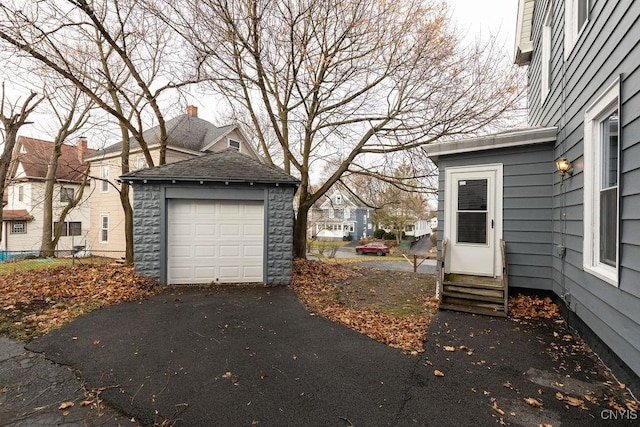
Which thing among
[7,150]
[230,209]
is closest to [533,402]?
[230,209]

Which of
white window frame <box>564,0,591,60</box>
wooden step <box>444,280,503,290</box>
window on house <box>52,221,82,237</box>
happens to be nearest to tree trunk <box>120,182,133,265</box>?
wooden step <box>444,280,503,290</box>

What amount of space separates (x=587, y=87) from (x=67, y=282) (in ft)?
32.7

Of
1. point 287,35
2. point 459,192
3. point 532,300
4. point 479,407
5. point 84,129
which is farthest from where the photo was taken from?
point 84,129

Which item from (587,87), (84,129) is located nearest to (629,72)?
(587,87)

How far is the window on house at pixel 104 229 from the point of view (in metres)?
17.2

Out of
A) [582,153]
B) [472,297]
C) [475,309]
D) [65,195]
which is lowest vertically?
[475,309]

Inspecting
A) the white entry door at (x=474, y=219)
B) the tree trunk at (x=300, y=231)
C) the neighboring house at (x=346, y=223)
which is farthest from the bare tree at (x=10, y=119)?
the neighboring house at (x=346, y=223)

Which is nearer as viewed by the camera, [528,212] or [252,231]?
[528,212]

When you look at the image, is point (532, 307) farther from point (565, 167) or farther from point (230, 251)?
point (230, 251)

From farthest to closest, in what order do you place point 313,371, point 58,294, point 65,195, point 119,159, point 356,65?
point 65,195
point 119,159
point 356,65
point 58,294
point 313,371

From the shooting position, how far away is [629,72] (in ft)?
9.61

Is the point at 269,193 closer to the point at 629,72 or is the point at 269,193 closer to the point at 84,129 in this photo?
the point at 629,72

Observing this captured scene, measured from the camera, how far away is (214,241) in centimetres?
734

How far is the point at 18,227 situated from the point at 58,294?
21.2 metres
